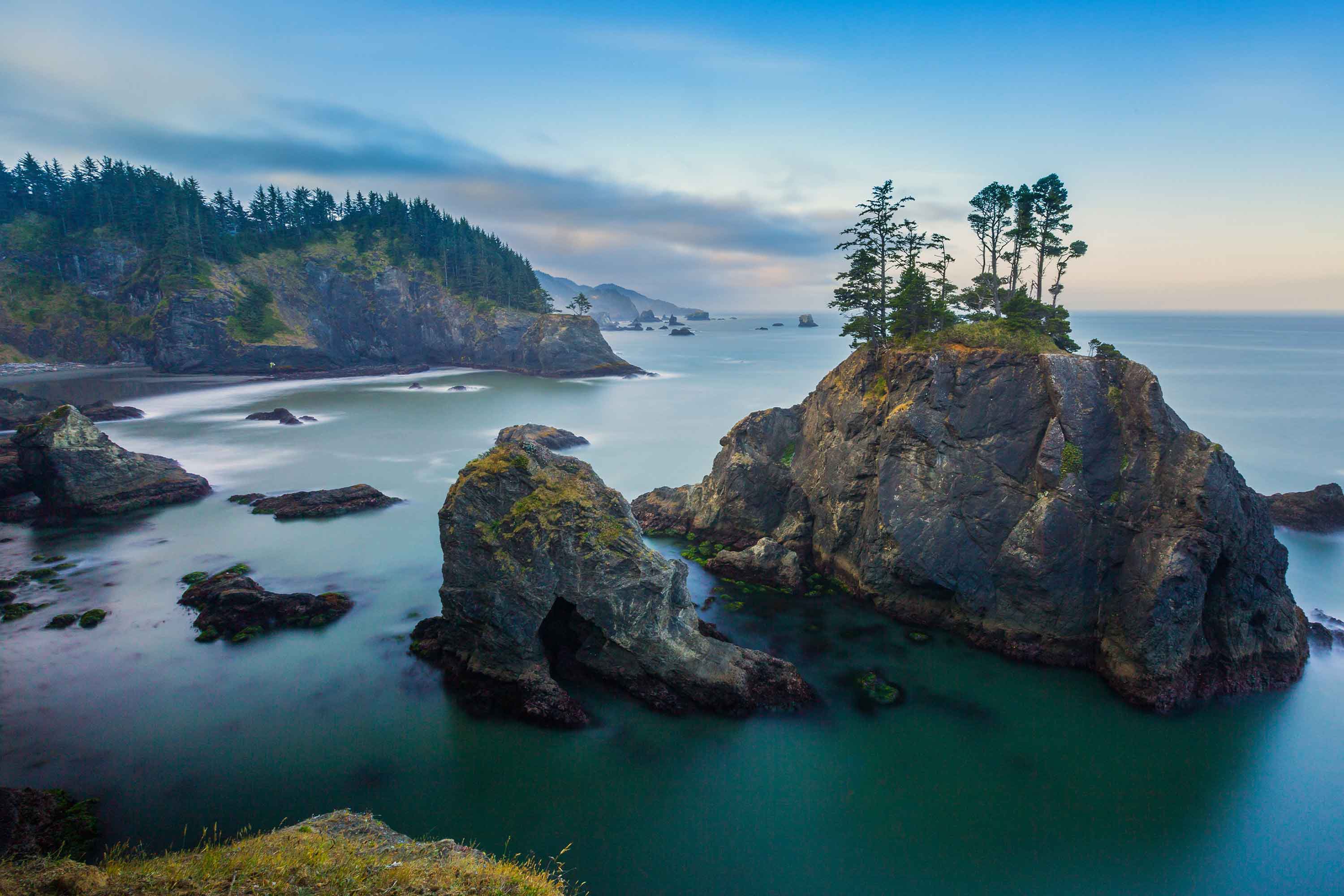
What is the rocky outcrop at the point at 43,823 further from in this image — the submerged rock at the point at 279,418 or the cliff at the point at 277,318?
the cliff at the point at 277,318

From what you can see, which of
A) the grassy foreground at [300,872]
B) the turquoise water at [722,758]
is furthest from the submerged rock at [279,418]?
the grassy foreground at [300,872]

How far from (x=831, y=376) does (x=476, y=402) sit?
5929cm

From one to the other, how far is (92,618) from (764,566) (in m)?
28.5

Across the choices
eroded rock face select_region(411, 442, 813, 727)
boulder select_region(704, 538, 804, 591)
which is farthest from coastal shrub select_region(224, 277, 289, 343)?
eroded rock face select_region(411, 442, 813, 727)

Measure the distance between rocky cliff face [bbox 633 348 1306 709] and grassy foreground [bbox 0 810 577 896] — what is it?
18854 mm

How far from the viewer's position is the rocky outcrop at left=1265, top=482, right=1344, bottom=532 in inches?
1331

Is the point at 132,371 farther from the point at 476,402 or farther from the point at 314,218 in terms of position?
the point at 476,402

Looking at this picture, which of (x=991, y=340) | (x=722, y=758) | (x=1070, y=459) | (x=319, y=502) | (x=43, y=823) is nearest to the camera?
(x=43, y=823)

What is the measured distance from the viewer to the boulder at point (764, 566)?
93.5 ft

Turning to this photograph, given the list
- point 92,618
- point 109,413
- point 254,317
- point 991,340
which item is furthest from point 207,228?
point 991,340

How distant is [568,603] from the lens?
68.2 feet

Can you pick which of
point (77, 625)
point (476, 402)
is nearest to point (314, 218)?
point (476, 402)

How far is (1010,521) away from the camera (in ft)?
77.9

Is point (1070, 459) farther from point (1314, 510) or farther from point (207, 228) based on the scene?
point (207, 228)
